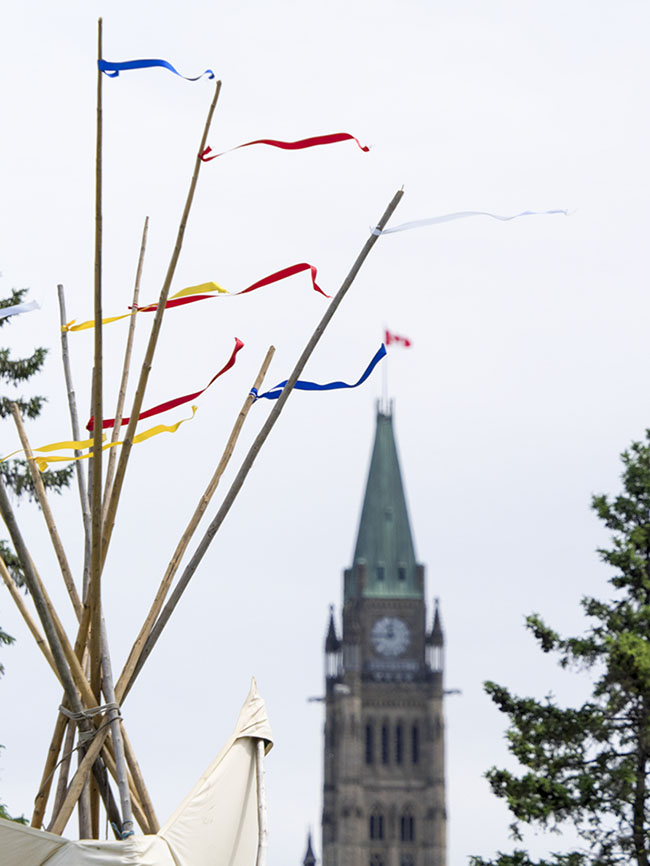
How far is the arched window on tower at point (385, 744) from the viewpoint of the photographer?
113m

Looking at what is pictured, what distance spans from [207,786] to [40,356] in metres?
11.3

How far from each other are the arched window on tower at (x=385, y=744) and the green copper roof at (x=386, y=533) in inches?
300

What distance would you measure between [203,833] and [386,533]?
346ft

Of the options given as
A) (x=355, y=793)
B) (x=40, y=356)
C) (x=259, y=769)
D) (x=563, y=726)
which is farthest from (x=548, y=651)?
(x=355, y=793)

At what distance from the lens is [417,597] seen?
116 meters

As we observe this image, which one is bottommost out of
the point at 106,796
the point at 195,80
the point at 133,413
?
the point at 106,796

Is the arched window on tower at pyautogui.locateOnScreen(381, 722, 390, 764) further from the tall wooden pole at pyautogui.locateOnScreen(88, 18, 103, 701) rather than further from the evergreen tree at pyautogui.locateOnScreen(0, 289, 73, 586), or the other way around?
the tall wooden pole at pyautogui.locateOnScreen(88, 18, 103, 701)

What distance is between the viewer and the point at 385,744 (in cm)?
11331

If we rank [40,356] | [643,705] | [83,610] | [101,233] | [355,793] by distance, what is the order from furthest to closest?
[355,793], [643,705], [40,356], [83,610], [101,233]

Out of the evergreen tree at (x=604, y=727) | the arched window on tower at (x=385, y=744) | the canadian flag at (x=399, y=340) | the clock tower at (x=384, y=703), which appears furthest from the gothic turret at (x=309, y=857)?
the evergreen tree at (x=604, y=727)

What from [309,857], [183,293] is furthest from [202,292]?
[309,857]

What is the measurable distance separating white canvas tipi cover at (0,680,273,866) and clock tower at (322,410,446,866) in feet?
329

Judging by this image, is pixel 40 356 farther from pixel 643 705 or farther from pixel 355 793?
pixel 355 793

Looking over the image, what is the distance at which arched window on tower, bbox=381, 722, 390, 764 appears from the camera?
370 feet
